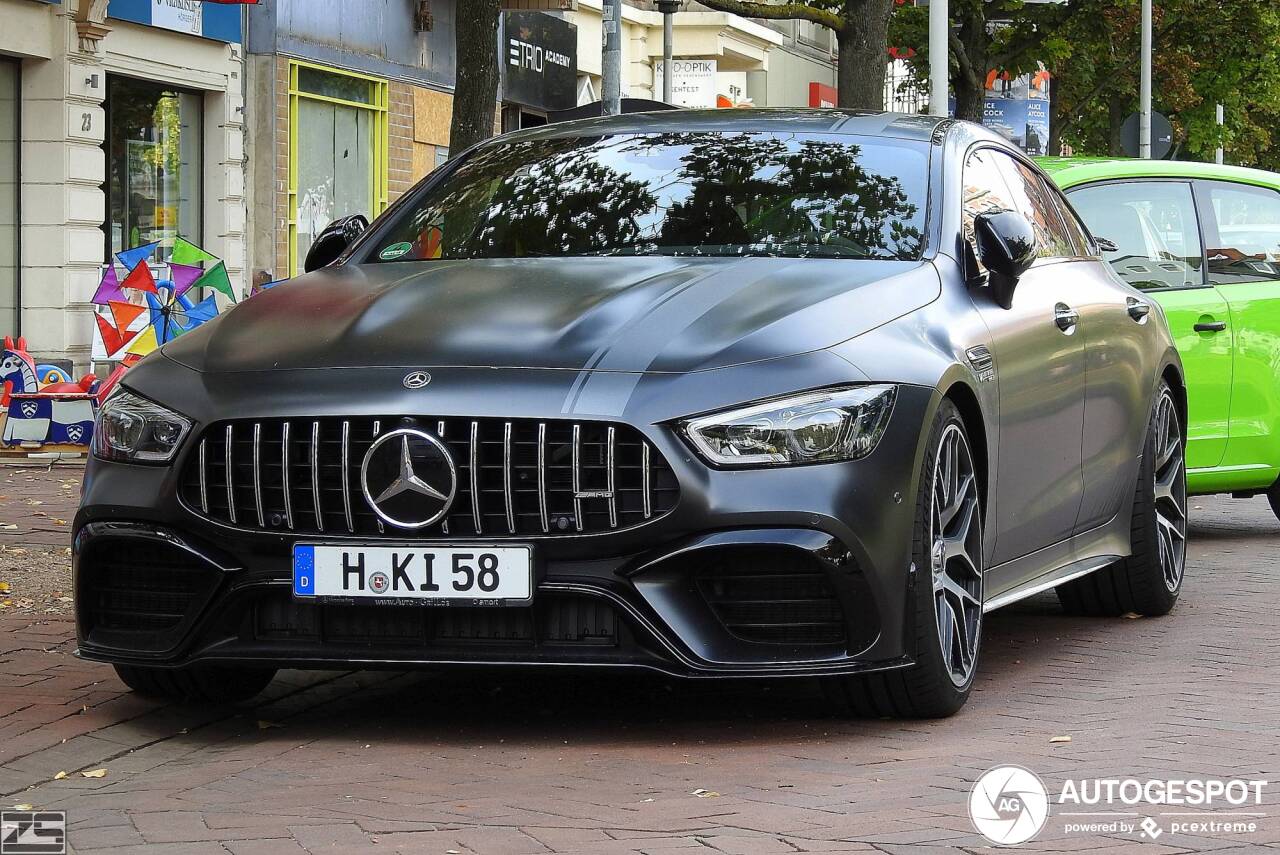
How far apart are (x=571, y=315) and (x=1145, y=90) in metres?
39.7

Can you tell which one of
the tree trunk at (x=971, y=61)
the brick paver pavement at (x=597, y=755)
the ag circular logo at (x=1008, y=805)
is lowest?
the brick paver pavement at (x=597, y=755)

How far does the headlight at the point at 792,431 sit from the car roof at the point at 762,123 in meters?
1.70

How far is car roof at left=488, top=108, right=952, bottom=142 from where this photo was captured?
684cm

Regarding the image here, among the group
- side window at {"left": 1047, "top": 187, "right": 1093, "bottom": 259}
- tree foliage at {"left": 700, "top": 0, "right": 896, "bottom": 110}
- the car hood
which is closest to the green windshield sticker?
the car hood

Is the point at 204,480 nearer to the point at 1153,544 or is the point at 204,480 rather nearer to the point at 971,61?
the point at 1153,544

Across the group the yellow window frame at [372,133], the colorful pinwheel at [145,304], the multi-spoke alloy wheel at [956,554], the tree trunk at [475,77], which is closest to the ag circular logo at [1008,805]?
the multi-spoke alloy wheel at [956,554]

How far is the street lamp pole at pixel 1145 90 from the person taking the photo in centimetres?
3969

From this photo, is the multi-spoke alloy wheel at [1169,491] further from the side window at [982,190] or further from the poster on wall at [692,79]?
the poster on wall at [692,79]

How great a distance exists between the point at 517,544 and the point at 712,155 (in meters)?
1.87

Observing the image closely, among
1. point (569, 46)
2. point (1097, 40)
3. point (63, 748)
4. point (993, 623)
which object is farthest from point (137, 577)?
point (1097, 40)

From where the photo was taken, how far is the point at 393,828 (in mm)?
4555

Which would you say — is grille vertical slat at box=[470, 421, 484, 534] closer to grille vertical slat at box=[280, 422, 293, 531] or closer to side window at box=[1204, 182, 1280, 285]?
grille vertical slat at box=[280, 422, 293, 531]

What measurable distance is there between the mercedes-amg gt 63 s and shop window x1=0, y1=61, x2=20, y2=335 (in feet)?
42.8

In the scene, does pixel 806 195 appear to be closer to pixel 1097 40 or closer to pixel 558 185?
pixel 558 185
